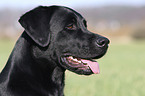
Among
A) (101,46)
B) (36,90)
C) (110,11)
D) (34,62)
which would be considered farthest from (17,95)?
(110,11)

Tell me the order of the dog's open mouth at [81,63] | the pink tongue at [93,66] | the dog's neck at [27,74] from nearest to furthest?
the dog's neck at [27,74], the dog's open mouth at [81,63], the pink tongue at [93,66]

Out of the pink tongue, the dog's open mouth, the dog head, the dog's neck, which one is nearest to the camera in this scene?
the dog's neck

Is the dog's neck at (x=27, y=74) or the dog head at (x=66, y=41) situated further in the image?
the dog head at (x=66, y=41)

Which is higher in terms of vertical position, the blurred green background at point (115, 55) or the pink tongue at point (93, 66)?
the pink tongue at point (93, 66)

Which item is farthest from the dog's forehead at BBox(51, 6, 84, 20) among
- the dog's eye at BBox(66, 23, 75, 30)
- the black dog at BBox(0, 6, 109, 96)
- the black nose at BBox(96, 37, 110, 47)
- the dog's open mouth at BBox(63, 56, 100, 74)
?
the dog's open mouth at BBox(63, 56, 100, 74)

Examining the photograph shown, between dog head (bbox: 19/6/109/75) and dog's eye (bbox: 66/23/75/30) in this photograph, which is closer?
dog head (bbox: 19/6/109/75)

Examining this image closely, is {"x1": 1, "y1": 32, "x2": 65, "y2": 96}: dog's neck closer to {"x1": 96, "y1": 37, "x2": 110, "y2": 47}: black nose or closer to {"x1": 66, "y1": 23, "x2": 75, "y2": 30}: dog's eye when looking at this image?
{"x1": 66, "y1": 23, "x2": 75, "y2": 30}: dog's eye

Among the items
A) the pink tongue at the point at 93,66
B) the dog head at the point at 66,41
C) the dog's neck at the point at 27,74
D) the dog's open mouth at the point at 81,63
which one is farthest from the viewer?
the pink tongue at the point at 93,66

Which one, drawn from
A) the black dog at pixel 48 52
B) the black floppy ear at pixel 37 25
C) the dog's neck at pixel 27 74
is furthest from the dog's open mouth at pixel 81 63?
the black floppy ear at pixel 37 25

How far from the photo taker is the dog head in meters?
3.79

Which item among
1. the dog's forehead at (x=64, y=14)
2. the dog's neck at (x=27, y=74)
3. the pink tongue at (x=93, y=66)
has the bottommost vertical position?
the pink tongue at (x=93, y=66)

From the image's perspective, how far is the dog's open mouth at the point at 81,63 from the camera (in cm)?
392

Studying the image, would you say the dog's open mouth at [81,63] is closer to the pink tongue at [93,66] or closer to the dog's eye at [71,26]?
the pink tongue at [93,66]

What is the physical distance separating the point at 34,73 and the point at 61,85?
0.54 meters
